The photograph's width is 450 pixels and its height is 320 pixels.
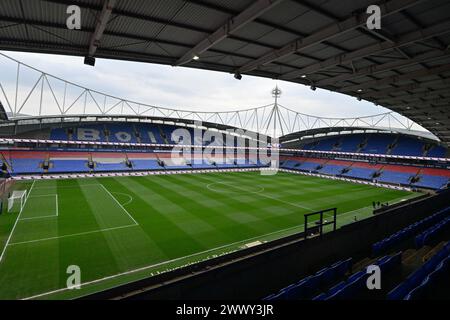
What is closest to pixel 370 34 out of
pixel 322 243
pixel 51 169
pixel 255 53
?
pixel 255 53

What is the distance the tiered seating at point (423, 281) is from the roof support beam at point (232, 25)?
8.27 metres

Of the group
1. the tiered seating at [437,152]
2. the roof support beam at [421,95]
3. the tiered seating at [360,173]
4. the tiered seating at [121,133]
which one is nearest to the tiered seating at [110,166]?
the tiered seating at [121,133]

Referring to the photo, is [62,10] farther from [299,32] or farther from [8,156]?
[8,156]

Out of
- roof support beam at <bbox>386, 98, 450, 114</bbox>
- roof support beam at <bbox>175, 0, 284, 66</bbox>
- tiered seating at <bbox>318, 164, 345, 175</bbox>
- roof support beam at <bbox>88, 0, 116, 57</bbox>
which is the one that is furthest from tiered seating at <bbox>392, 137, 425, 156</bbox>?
roof support beam at <bbox>88, 0, 116, 57</bbox>

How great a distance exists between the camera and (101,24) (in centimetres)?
787

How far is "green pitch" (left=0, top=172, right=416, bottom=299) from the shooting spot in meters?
10.7

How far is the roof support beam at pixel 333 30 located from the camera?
756cm

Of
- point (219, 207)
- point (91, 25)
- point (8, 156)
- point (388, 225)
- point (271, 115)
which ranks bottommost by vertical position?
point (219, 207)

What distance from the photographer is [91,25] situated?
8.54 m

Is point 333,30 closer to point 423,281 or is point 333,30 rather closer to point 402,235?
point 423,281

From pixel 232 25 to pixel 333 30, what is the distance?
12.2 ft

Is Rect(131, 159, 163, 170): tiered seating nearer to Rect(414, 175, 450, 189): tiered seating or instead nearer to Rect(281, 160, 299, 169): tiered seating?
Rect(281, 160, 299, 169): tiered seating
